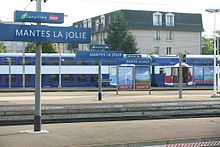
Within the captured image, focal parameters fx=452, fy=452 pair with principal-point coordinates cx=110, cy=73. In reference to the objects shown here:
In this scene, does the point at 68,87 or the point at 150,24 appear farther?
the point at 150,24

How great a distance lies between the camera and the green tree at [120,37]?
244 ft

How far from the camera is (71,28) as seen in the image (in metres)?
12.8

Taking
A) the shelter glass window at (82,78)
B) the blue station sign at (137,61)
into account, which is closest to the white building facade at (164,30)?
the shelter glass window at (82,78)

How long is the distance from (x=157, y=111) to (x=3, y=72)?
23461mm

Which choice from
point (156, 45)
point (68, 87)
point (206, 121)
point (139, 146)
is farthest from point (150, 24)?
point (139, 146)

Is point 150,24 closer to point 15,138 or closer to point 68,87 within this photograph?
point 68,87

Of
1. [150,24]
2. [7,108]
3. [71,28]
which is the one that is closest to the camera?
[71,28]

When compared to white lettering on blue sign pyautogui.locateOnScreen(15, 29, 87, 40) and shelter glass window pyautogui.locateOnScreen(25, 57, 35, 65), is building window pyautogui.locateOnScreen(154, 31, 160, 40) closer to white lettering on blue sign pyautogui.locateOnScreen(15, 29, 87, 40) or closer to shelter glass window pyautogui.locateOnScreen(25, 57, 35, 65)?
shelter glass window pyautogui.locateOnScreen(25, 57, 35, 65)

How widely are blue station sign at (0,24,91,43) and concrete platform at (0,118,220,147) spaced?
2.61 metres

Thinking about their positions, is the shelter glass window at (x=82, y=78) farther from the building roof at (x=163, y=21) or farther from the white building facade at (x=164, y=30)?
the white building facade at (x=164, y=30)

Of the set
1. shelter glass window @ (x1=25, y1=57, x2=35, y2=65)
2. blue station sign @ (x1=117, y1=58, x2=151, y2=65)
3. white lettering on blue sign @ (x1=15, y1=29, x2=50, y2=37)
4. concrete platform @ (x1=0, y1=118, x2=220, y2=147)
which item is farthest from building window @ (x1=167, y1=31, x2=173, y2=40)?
white lettering on blue sign @ (x1=15, y1=29, x2=50, y2=37)

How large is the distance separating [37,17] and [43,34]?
0.49 meters

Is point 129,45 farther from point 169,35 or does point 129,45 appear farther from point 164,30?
point 169,35

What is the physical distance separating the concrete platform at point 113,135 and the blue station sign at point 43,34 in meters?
2.61
